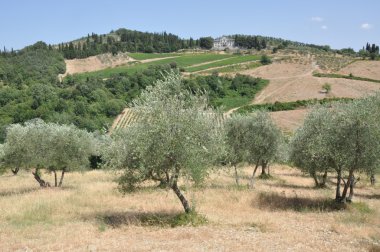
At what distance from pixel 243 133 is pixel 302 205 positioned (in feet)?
35.3

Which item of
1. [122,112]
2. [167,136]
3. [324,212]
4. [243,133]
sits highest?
[167,136]

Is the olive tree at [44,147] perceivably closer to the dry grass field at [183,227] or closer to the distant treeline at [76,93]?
the dry grass field at [183,227]

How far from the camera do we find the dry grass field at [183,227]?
55.4 ft

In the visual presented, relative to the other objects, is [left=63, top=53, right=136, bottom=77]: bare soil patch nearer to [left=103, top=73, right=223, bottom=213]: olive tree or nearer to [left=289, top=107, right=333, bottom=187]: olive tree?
[left=289, top=107, right=333, bottom=187]: olive tree

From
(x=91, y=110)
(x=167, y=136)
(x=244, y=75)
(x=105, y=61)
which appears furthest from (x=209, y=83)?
(x=167, y=136)

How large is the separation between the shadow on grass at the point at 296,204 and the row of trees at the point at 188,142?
4.10 ft

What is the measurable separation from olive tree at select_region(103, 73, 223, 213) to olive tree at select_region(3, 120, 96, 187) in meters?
17.2

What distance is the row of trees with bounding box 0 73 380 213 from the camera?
65.0ft

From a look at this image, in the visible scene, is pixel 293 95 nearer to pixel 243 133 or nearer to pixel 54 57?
pixel 243 133

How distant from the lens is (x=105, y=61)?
198m

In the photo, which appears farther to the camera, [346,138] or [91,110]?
[91,110]

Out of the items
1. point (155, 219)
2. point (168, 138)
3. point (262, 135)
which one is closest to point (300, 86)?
point (262, 135)

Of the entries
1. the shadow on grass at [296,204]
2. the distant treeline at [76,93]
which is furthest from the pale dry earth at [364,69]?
the shadow on grass at [296,204]

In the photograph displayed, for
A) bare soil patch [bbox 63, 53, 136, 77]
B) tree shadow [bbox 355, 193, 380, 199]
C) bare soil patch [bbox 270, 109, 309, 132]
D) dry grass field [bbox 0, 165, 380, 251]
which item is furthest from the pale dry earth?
dry grass field [bbox 0, 165, 380, 251]
